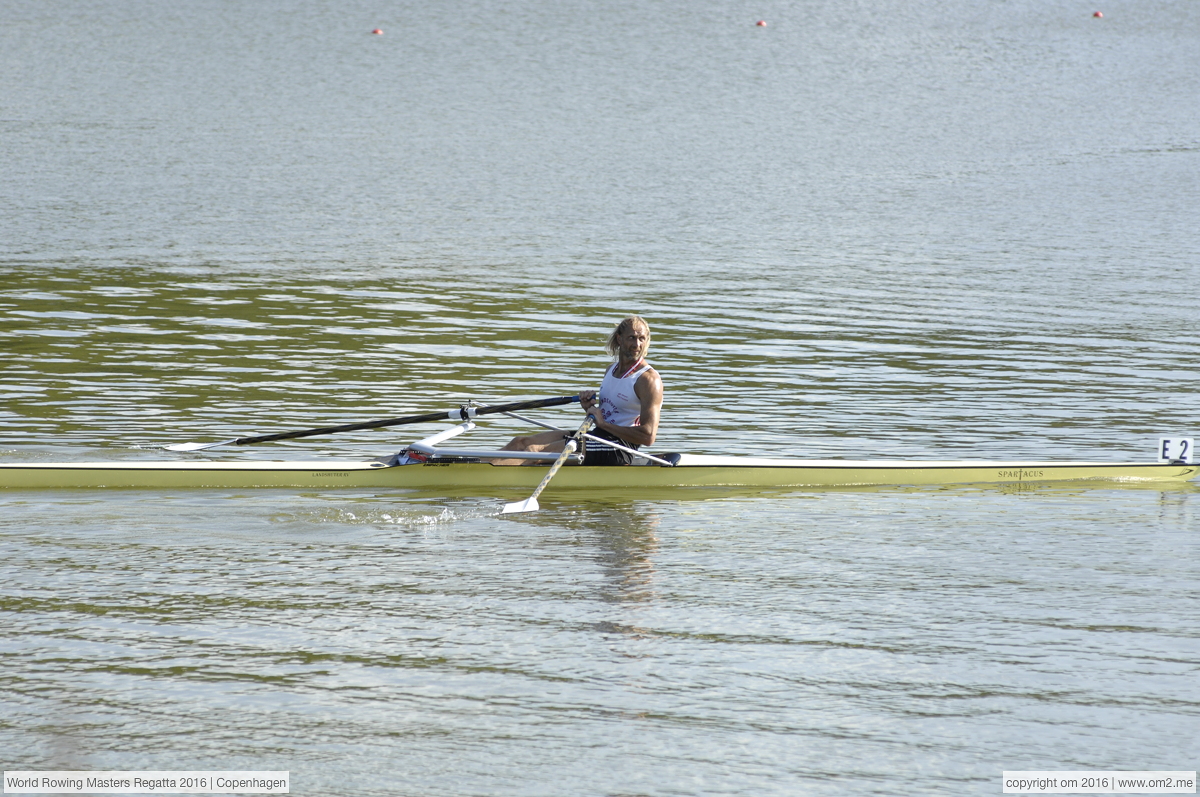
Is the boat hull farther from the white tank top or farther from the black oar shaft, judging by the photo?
the black oar shaft

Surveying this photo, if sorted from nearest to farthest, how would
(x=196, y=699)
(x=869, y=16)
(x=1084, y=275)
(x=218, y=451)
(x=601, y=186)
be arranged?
(x=196, y=699) < (x=218, y=451) < (x=1084, y=275) < (x=601, y=186) < (x=869, y=16)

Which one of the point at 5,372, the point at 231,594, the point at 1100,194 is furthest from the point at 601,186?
the point at 231,594

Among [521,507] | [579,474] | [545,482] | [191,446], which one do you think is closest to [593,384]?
[579,474]

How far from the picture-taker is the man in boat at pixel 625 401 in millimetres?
9117

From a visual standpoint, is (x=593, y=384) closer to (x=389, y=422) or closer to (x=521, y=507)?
(x=389, y=422)

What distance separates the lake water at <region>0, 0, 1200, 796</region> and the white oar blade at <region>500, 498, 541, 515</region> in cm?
23

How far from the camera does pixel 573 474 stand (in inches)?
368

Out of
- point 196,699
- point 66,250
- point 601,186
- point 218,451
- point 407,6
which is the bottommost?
point 196,699

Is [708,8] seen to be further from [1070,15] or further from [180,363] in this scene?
[180,363]

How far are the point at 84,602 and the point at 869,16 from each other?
44.2 metres

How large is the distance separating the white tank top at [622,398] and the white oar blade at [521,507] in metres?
0.93

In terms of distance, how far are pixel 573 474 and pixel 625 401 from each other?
0.59 metres

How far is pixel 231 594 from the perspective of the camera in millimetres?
6723

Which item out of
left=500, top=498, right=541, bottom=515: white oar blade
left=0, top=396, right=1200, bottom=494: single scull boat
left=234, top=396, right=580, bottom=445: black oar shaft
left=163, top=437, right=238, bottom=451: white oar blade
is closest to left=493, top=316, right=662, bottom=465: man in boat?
left=0, top=396, right=1200, bottom=494: single scull boat
